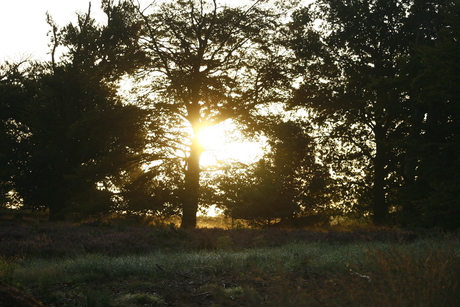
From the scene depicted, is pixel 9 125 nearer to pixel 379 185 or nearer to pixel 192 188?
pixel 192 188

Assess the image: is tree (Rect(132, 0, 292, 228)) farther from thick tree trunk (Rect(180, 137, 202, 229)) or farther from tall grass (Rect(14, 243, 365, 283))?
tall grass (Rect(14, 243, 365, 283))

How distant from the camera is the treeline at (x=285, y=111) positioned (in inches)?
802

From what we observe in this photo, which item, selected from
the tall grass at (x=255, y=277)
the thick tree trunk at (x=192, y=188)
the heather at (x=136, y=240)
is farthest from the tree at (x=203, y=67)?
the tall grass at (x=255, y=277)

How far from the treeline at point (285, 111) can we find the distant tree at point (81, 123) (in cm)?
11

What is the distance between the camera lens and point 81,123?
20422mm

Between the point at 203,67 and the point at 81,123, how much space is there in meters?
6.13

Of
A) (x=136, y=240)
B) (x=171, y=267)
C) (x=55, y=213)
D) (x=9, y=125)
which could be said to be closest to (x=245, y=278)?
(x=171, y=267)

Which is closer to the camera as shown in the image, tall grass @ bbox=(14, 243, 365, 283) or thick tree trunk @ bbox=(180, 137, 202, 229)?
tall grass @ bbox=(14, 243, 365, 283)

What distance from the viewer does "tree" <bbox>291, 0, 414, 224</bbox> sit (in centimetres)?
2347

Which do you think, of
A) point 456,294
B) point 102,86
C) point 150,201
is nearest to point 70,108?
point 102,86

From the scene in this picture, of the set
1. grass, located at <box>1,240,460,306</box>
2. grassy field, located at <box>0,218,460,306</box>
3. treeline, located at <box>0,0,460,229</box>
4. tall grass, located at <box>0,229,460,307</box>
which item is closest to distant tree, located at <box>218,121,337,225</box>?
treeline, located at <box>0,0,460,229</box>

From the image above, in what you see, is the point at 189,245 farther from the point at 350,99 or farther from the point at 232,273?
the point at 350,99

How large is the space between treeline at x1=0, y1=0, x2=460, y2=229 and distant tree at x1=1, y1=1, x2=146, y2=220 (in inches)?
4.2

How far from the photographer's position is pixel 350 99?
76.4 feet
